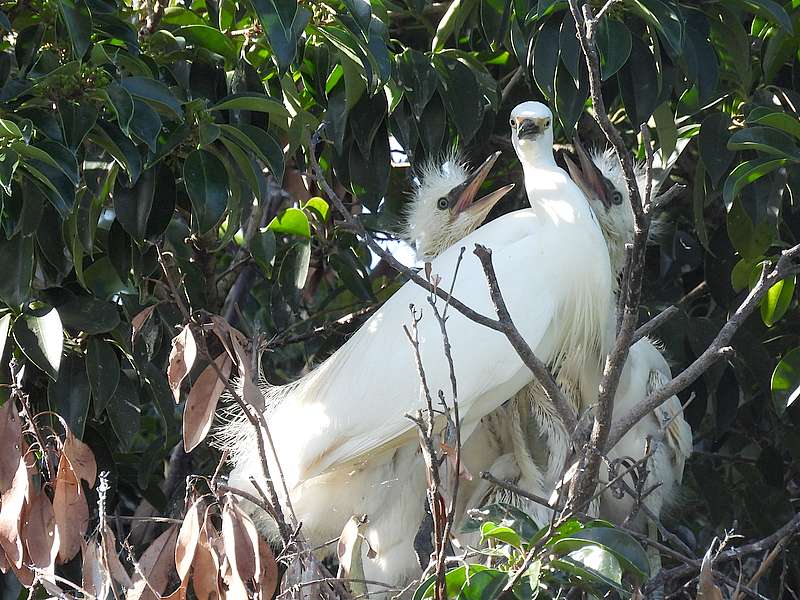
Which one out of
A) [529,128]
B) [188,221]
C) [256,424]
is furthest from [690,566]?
[188,221]

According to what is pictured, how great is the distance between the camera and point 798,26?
7.86 ft

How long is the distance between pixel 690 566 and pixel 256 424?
80cm

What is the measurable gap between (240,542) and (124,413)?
0.71 m

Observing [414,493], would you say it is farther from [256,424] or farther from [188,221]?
[256,424]

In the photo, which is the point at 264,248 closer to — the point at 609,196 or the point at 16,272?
the point at 16,272

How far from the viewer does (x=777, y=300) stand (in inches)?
95.2

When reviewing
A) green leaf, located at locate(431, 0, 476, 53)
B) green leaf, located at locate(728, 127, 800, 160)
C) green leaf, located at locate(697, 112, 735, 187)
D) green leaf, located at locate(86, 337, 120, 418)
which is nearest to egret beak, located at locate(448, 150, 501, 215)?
green leaf, located at locate(431, 0, 476, 53)

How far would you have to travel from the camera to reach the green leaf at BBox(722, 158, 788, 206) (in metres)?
2.07

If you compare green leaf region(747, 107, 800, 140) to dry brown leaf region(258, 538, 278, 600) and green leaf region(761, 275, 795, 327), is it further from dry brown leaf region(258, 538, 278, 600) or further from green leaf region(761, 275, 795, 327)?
dry brown leaf region(258, 538, 278, 600)

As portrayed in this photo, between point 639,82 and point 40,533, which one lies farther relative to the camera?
point 639,82

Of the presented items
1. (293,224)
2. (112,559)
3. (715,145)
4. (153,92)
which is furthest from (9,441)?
(715,145)

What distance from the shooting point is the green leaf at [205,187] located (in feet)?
6.68

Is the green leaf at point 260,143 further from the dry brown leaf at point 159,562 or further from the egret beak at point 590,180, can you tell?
the egret beak at point 590,180

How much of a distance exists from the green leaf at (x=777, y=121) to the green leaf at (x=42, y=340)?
1269mm
